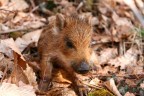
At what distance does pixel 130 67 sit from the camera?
5.95 m

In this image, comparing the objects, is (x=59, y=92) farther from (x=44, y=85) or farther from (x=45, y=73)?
(x=45, y=73)

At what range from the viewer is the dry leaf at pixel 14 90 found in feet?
13.3

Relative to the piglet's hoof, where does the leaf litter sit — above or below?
above

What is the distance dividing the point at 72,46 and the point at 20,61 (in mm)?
785

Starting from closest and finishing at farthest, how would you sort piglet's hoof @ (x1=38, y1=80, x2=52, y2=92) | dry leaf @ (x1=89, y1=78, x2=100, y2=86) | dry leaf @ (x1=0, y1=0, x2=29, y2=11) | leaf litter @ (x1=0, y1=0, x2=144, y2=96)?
leaf litter @ (x1=0, y1=0, x2=144, y2=96) → piglet's hoof @ (x1=38, y1=80, x2=52, y2=92) → dry leaf @ (x1=89, y1=78, x2=100, y2=86) → dry leaf @ (x1=0, y1=0, x2=29, y2=11)

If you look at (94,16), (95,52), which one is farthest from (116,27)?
(95,52)

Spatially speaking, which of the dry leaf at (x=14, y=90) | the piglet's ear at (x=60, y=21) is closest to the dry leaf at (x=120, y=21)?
the piglet's ear at (x=60, y=21)

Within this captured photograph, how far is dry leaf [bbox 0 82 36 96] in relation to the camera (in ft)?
13.3

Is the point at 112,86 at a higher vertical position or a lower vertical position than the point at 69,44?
lower

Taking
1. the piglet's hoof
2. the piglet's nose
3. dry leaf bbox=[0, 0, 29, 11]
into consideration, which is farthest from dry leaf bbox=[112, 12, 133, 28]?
the piglet's nose

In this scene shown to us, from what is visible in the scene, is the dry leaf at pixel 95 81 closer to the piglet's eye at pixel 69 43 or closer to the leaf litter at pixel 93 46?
the leaf litter at pixel 93 46

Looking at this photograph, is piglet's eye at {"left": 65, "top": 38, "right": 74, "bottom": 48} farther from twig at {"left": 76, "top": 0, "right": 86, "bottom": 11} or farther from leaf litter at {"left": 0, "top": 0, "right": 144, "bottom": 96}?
twig at {"left": 76, "top": 0, "right": 86, "bottom": 11}

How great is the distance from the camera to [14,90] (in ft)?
13.5

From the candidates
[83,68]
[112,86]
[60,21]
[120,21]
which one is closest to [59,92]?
[83,68]
